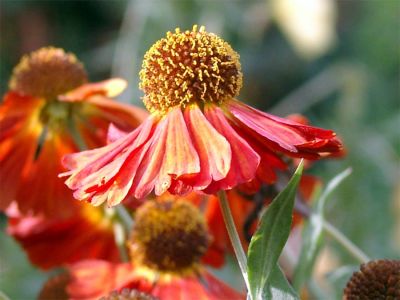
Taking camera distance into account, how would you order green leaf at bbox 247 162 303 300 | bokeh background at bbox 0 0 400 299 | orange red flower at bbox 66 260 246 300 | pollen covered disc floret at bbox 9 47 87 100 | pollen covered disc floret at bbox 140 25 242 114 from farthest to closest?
1. bokeh background at bbox 0 0 400 299
2. pollen covered disc floret at bbox 9 47 87 100
3. orange red flower at bbox 66 260 246 300
4. pollen covered disc floret at bbox 140 25 242 114
5. green leaf at bbox 247 162 303 300

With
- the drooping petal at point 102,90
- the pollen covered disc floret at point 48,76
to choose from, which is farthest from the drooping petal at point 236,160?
the pollen covered disc floret at point 48,76

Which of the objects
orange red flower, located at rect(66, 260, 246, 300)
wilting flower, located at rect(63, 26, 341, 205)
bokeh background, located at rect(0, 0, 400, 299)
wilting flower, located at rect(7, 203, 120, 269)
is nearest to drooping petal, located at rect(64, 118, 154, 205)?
wilting flower, located at rect(63, 26, 341, 205)

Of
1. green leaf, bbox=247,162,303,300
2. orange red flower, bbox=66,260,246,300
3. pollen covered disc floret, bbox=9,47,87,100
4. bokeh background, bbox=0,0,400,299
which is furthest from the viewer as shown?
bokeh background, bbox=0,0,400,299

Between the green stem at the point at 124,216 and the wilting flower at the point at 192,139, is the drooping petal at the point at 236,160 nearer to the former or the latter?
the wilting flower at the point at 192,139

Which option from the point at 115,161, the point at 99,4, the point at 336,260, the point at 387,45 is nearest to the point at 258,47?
the point at 387,45

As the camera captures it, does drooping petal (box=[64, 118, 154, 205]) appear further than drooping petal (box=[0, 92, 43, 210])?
No

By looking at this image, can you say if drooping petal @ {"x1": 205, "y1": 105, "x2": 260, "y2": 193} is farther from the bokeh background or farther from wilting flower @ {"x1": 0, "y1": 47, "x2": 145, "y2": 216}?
the bokeh background

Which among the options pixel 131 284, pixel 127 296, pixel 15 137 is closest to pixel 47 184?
pixel 15 137

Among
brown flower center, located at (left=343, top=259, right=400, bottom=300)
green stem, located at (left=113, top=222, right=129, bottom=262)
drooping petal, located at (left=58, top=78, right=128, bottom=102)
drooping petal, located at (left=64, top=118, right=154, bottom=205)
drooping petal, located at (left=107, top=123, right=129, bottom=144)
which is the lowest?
green stem, located at (left=113, top=222, right=129, bottom=262)
